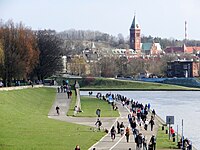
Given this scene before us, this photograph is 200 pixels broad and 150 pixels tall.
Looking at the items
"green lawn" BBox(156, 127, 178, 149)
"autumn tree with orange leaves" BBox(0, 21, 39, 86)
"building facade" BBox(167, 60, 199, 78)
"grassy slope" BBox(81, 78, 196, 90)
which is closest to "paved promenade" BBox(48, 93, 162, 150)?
"green lawn" BBox(156, 127, 178, 149)

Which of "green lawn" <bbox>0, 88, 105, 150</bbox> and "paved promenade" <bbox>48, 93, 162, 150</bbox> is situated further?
"paved promenade" <bbox>48, 93, 162, 150</bbox>

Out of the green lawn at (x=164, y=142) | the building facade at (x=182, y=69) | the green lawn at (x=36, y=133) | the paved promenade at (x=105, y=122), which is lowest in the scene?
the green lawn at (x=164, y=142)

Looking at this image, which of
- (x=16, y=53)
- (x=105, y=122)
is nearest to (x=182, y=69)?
(x=16, y=53)

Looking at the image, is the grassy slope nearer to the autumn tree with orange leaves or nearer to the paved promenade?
the autumn tree with orange leaves

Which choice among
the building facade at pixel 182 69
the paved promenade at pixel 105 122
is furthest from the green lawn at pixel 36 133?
the building facade at pixel 182 69

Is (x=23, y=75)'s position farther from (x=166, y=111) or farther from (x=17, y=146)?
(x=17, y=146)

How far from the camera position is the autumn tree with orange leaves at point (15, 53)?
249 feet

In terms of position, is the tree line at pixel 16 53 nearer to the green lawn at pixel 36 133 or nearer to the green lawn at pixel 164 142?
the green lawn at pixel 36 133

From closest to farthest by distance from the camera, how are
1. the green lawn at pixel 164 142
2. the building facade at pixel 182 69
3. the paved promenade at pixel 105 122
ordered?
the paved promenade at pixel 105 122 < the green lawn at pixel 164 142 < the building facade at pixel 182 69

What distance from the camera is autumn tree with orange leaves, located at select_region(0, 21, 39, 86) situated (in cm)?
7581

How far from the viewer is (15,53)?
7812cm

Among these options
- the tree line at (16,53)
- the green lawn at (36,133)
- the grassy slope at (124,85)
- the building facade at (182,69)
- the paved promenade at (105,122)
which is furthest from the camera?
the building facade at (182,69)

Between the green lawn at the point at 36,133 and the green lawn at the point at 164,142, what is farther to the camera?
the green lawn at the point at 164,142

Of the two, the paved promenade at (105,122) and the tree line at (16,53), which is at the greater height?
the tree line at (16,53)
